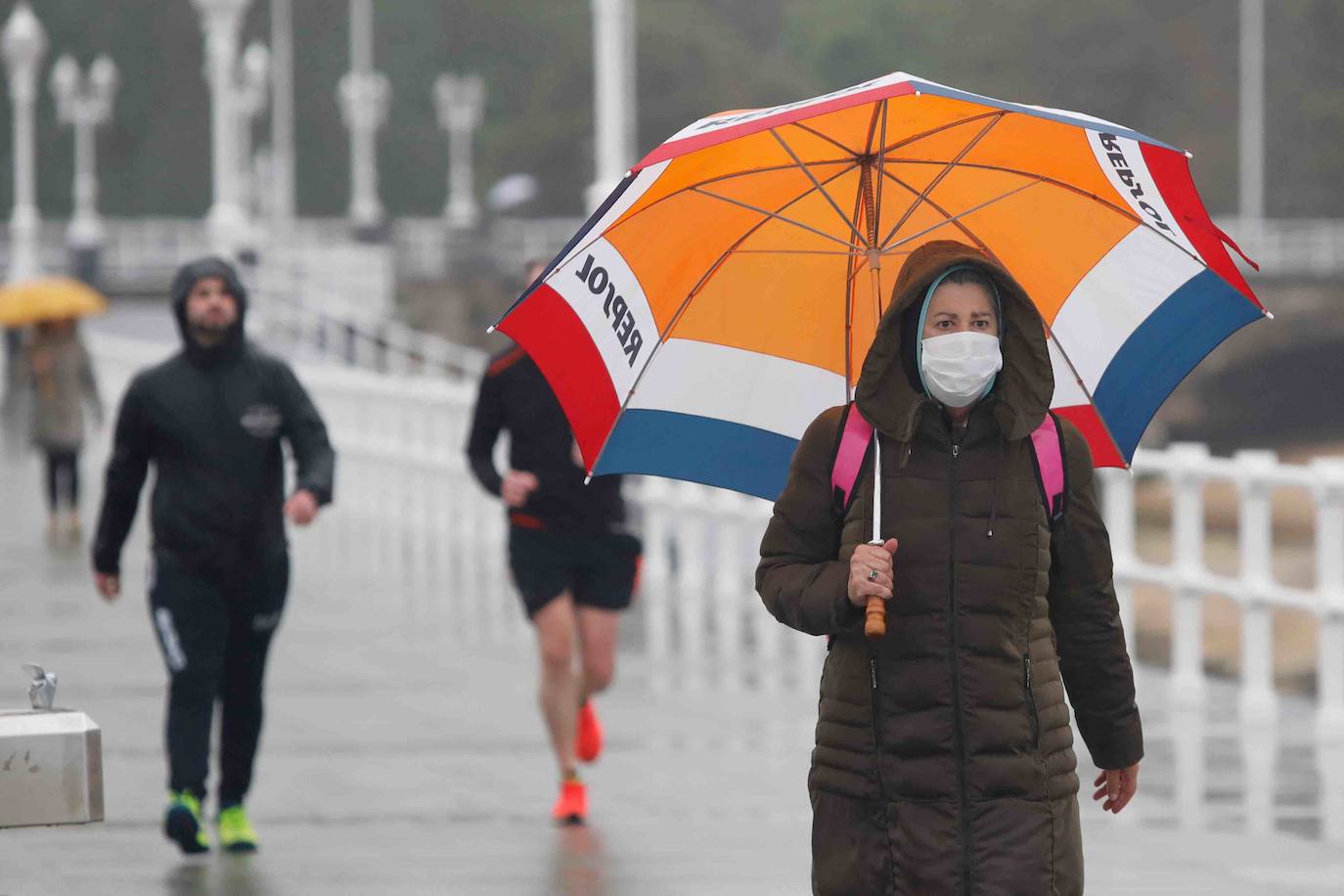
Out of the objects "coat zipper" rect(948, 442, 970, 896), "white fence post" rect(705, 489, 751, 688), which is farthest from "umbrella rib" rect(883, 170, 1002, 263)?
"white fence post" rect(705, 489, 751, 688)

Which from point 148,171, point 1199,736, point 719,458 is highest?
point 148,171

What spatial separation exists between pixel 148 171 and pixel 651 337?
281ft

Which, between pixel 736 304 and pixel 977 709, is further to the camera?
pixel 736 304

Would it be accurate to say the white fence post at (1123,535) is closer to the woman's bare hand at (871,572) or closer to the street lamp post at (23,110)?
the woman's bare hand at (871,572)

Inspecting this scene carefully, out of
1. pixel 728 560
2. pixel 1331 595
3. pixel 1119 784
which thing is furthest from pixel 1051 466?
pixel 728 560

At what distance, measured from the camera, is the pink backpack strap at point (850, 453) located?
4996 mm

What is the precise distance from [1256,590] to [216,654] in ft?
17.5

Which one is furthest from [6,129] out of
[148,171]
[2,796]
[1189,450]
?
[2,796]

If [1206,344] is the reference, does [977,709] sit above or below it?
below

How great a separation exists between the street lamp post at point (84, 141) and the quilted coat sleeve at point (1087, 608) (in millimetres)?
50522

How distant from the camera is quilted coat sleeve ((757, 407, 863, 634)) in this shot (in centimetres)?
504

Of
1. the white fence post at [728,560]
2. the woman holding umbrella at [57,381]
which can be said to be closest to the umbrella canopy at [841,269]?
the white fence post at [728,560]

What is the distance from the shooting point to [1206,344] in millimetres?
5699

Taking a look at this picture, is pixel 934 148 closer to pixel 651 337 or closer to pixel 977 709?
pixel 651 337
